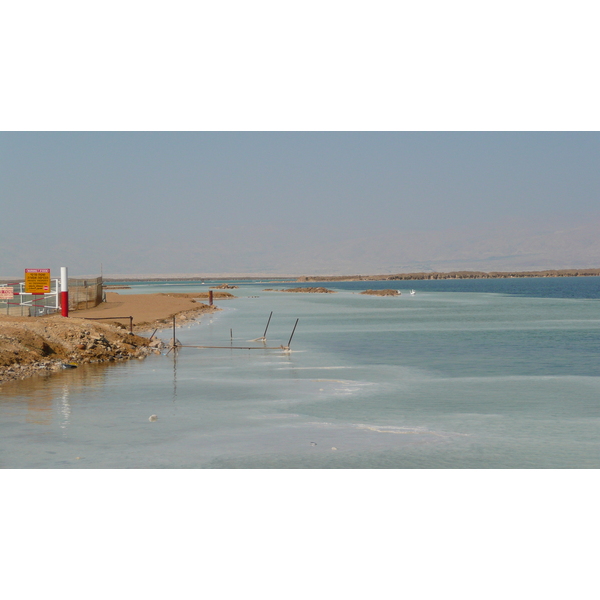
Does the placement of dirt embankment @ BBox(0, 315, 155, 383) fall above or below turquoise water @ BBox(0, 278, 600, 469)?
above

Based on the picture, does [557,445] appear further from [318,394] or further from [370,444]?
[318,394]

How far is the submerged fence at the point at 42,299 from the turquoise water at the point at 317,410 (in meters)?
9.69

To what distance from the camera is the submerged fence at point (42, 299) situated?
29.0 metres

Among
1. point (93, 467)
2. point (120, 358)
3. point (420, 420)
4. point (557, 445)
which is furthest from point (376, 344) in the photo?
point (93, 467)

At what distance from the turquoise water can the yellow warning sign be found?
9.69 meters

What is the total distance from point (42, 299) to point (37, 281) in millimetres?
3363

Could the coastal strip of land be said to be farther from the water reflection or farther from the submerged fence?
the submerged fence

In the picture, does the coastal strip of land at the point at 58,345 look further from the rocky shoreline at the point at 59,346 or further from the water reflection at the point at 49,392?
the water reflection at the point at 49,392

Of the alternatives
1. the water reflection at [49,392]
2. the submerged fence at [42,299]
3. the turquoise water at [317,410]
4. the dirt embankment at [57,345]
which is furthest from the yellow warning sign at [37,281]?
the water reflection at [49,392]

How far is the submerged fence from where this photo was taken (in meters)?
29.0

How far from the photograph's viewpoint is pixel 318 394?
1630cm

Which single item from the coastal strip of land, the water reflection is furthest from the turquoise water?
the coastal strip of land

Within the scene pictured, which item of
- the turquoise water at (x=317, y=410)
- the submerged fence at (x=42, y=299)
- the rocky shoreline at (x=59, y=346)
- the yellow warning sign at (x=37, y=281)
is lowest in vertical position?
the turquoise water at (x=317, y=410)

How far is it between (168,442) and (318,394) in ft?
17.8
